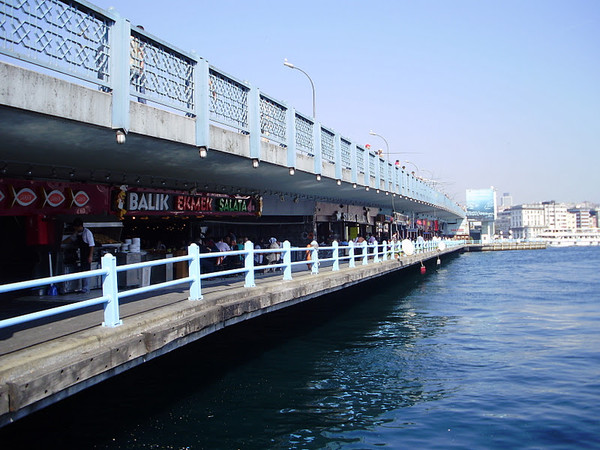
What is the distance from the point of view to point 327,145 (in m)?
19.3

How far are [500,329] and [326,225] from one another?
63.6 feet

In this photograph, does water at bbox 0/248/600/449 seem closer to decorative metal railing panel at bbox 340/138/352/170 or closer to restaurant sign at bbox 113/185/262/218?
restaurant sign at bbox 113/185/262/218

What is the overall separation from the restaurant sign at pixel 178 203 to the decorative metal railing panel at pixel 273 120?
3690mm

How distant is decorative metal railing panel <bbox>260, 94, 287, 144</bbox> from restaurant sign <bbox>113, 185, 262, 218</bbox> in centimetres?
369

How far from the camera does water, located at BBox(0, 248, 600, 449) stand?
23.6ft

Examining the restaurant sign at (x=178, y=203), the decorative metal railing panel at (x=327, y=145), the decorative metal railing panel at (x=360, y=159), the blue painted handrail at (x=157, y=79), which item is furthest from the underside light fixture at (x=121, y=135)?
the decorative metal railing panel at (x=360, y=159)

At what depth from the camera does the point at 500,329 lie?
48.4 feet

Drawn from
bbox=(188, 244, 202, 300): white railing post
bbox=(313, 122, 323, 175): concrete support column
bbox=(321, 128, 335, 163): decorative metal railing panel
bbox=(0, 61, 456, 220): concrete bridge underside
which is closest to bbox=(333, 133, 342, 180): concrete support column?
bbox=(321, 128, 335, 163): decorative metal railing panel

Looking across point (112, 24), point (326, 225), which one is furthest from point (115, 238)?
point (326, 225)

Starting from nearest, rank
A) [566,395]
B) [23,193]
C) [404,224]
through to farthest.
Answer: [566,395]
[23,193]
[404,224]

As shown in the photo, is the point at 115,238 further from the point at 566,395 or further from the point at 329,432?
the point at 566,395

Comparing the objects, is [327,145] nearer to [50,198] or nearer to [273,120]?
[273,120]

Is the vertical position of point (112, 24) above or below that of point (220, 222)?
above

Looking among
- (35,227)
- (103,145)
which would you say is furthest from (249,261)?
(35,227)
